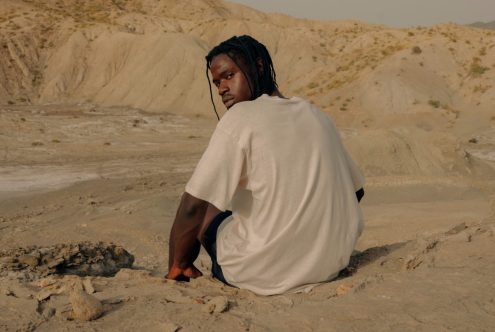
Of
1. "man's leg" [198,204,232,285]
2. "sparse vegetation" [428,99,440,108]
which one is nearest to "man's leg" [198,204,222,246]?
"man's leg" [198,204,232,285]

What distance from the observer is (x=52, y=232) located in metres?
8.12

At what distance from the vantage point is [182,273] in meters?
3.12

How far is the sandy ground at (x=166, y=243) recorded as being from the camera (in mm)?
2502

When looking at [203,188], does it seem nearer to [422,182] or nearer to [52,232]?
[52,232]

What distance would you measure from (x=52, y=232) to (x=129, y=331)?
614 cm

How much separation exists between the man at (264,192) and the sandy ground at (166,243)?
160 millimetres

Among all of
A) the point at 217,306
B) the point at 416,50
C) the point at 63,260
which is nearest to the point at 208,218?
the point at 217,306

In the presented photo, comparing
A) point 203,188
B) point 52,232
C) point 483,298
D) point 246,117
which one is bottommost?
point 52,232

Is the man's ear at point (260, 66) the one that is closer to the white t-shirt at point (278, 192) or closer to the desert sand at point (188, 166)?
the white t-shirt at point (278, 192)

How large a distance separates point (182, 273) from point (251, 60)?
46.8 inches

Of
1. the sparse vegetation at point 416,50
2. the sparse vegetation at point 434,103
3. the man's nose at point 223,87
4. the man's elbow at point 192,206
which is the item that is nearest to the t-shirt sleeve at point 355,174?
the man's nose at point 223,87

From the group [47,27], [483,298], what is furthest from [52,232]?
[47,27]

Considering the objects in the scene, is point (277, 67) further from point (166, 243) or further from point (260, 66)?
point (260, 66)

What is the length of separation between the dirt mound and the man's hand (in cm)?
162
